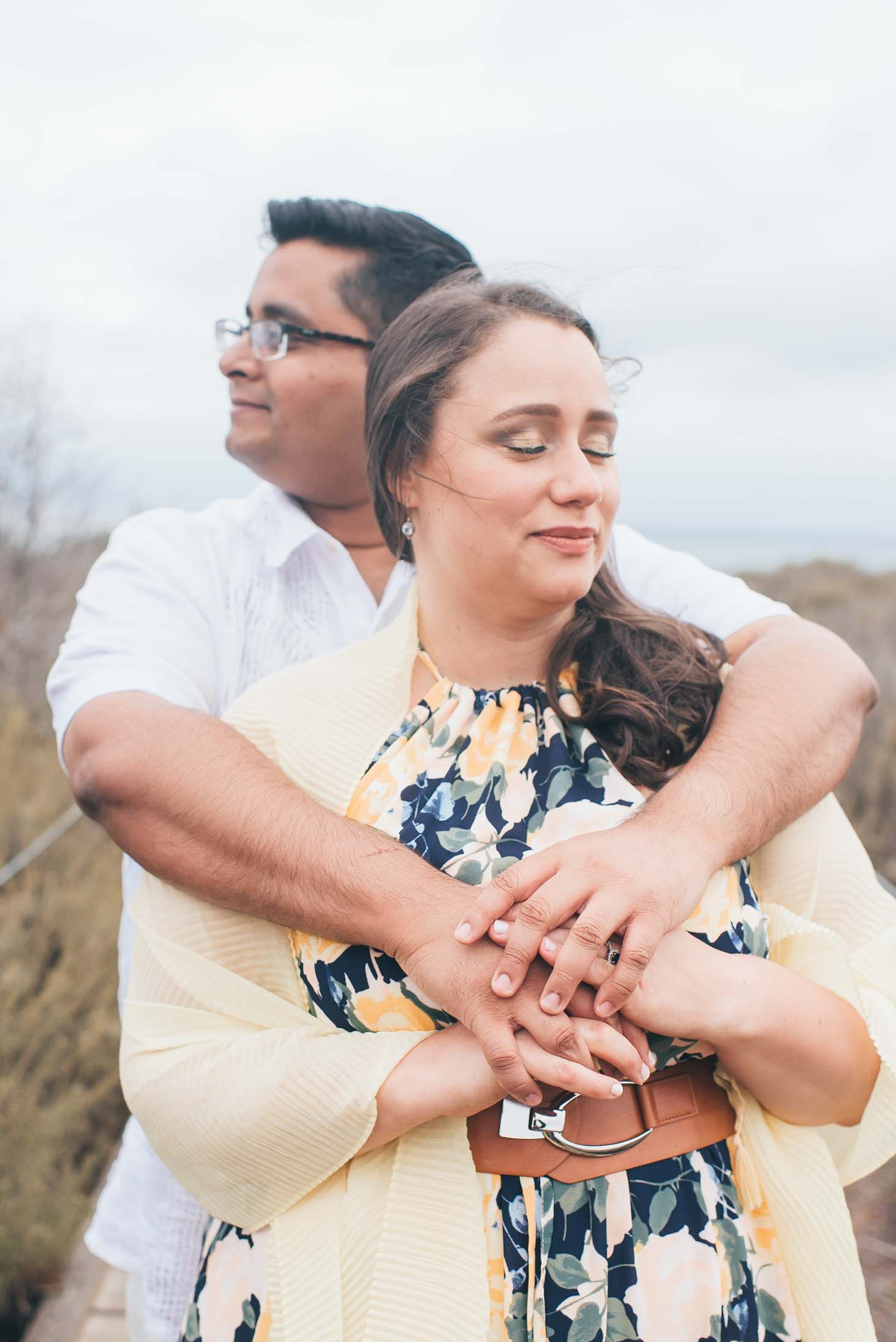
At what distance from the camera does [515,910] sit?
1.51 meters

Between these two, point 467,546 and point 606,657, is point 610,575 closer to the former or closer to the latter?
point 606,657

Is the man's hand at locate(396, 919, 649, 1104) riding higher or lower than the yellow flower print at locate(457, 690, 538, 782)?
lower

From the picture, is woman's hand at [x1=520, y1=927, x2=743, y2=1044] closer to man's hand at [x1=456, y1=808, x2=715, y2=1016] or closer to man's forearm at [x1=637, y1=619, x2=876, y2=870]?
man's hand at [x1=456, y1=808, x2=715, y2=1016]

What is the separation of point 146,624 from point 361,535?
73cm

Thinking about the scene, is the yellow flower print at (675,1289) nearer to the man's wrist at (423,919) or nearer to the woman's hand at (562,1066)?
the woman's hand at (562,1066)

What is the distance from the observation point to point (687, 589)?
243 cm

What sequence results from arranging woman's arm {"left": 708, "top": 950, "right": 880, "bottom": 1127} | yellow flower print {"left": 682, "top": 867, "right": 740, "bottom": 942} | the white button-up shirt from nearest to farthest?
woman's arm {"left": 708, "top": 950, "right": 880, "bottom": 1127}
yellow flower print {"left": 682, "top": 867, "right": 740, "bottom": 942}
the white button-up shirt

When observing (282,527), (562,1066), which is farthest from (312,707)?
(282,527)

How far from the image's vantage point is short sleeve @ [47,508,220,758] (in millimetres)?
2037

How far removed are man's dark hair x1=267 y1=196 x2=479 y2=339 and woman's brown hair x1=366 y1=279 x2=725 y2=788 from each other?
2.25 ft

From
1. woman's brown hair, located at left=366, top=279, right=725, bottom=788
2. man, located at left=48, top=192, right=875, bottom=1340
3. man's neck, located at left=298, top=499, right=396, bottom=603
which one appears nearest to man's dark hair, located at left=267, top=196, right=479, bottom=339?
man, located at left=48, top=192, right=875, bottom=1340

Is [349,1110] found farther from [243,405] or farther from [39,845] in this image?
[39,845]

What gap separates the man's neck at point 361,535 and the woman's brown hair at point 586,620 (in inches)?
24.0

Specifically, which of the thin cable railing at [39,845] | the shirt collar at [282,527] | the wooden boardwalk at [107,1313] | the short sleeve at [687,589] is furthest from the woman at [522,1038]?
the thin cable railing at [39,845]
